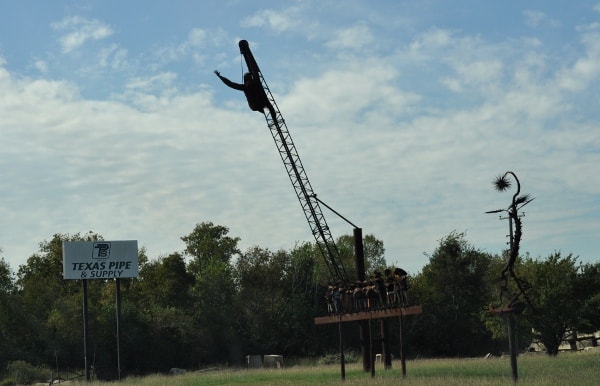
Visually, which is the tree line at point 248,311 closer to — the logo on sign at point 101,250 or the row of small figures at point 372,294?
the logo on sign at point 101,250

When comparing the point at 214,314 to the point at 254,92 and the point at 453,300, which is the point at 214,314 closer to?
the point at 453,300

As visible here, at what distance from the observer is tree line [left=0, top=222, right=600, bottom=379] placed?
54938 mm

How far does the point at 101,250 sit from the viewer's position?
186 feet

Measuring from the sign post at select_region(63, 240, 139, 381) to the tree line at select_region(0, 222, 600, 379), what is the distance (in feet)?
31.1

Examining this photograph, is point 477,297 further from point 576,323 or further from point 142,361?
point 142,361

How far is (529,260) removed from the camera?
199ft

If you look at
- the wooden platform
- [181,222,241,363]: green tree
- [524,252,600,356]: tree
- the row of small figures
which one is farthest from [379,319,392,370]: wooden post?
[181,222,241,363]: green tree

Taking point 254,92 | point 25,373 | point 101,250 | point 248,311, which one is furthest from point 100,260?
point 248,311

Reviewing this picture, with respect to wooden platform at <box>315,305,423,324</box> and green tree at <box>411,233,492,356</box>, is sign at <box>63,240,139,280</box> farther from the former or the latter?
green tree at <box>411,233,492,356</box>

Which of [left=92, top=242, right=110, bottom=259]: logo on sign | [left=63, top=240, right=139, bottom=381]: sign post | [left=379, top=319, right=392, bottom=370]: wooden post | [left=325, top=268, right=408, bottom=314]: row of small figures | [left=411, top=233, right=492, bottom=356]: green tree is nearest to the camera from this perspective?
[left=325, top=268, right=408, bottom=314]: row of small figures

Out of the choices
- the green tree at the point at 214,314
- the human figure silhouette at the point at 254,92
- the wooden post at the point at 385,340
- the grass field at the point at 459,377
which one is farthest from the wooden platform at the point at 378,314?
the green tree at the point at 214,314

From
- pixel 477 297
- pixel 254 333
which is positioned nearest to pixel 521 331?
pixel 477 297

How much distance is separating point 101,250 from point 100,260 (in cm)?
69

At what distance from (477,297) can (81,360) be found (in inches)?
1276
